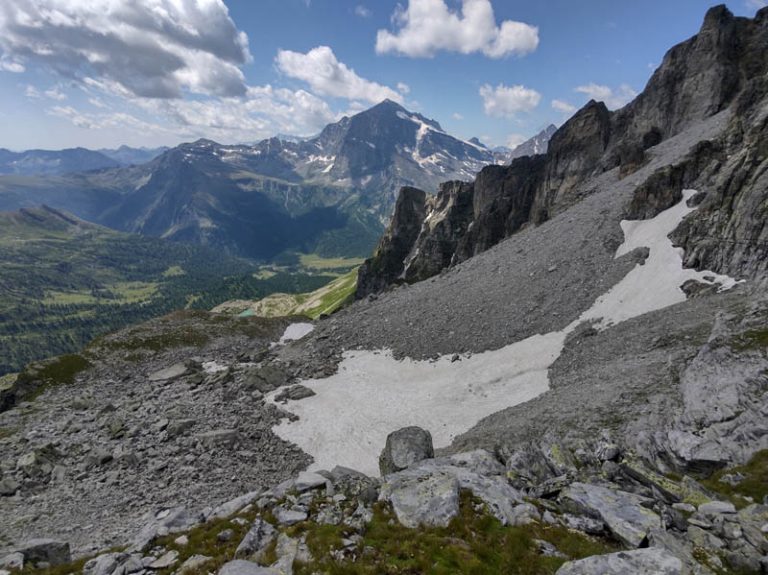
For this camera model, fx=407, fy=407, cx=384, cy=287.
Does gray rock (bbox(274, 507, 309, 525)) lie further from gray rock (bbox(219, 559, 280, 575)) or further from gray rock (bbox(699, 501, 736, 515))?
gray rock (bbox(699, 501, 736, 515))

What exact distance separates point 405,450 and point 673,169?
213 feet

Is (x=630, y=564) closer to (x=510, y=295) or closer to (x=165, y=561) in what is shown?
(x=165, y=561)

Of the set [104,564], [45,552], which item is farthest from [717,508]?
[45,552]

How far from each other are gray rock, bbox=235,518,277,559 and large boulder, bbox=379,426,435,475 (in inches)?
517

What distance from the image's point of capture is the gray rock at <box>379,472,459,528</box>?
52.3ft

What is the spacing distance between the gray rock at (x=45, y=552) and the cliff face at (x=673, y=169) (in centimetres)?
Answer: 5999

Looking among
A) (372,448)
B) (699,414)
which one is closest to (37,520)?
(372,448)

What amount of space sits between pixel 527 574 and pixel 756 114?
251 feet

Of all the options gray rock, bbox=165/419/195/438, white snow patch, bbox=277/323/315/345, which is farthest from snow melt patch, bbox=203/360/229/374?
white snow patch, bbox=277/323/315/345

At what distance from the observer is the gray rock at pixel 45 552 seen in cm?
1959

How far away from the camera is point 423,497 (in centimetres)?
1705

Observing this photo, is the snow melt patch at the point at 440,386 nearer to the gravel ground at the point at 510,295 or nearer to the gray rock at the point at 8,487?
the gravel ground at the point at 510,295

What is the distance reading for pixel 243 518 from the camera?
61.5ft

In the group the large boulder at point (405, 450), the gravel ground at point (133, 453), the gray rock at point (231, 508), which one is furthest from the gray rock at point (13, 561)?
the large boulder at point (405, 450)
